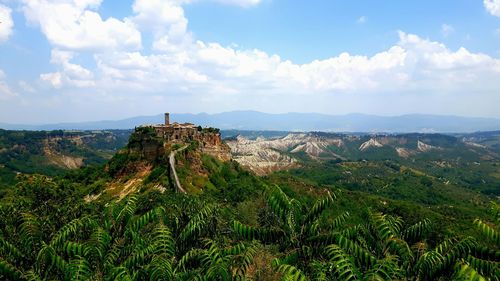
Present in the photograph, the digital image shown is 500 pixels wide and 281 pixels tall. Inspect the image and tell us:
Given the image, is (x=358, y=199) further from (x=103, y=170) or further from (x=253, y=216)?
(x=253, y=216)

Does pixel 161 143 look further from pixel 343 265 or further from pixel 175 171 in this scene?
pixel 343 265

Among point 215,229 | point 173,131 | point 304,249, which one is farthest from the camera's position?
point 173,131

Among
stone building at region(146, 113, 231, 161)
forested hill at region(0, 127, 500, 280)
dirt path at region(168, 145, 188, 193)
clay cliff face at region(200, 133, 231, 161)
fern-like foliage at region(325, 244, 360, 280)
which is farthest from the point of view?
clay cliff face at region(200, 133, 231, 161)

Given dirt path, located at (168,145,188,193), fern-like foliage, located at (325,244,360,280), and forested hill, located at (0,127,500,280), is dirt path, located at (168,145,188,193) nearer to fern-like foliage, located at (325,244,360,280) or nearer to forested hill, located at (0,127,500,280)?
forested hill, located at (0,127,500,280)

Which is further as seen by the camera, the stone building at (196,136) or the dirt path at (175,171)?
the stone building at (196,136)

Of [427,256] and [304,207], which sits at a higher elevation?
[304,207]

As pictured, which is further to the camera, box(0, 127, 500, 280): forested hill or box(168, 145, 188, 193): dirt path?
box(168, 145, 188, 193): dirt path

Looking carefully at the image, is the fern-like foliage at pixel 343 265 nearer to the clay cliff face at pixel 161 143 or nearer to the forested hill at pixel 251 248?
the forested hill at pixel 251 248

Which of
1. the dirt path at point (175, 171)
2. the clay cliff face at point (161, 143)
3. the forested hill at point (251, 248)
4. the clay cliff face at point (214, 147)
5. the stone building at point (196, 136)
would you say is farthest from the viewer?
the clay cliff face at point (214, 147)

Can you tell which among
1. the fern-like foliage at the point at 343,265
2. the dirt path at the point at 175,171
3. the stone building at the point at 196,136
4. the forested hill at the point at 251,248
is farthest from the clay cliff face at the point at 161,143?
the fern-like foliage at the point at 343,265

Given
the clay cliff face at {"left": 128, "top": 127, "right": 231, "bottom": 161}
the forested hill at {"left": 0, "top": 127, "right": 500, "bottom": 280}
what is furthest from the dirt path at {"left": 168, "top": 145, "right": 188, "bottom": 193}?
the forested hill at {"left": 0, "top": 127, "right": 500, "bottom": 280}

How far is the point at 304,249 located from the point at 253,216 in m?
24.0

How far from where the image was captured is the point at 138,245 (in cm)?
1518

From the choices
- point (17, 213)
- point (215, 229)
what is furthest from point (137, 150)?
point (215, 229)
